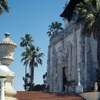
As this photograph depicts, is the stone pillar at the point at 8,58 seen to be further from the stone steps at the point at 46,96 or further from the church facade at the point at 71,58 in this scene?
the church facade at the point at 71,58

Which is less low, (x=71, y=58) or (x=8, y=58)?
(x=71, y=58)

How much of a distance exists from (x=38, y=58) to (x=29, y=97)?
28.4 m

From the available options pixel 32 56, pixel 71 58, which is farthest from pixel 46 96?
pixel 32 56

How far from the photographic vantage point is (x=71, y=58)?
34.9 metres

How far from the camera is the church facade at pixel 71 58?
30.8 metres

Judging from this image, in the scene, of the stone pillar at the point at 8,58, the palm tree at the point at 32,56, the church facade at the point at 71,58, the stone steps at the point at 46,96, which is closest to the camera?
the stone pillar at the point at 8,58

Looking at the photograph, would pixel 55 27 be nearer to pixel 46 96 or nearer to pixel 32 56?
pixel 32 56

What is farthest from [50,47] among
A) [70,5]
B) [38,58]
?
[70,5]

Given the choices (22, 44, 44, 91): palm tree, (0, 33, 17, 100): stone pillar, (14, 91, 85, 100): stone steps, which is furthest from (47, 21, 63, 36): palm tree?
(0, 33, 17, 100): stone pillar

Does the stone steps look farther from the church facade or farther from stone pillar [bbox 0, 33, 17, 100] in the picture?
stone pillar [bbox 0, 33, 17, 100]

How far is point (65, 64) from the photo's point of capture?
37531mm

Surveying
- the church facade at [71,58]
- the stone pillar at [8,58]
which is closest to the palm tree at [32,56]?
the church facade at [71,58]

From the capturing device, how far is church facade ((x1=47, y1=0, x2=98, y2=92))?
30.8 meters

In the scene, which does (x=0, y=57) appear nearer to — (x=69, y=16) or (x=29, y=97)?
(x=29, y=97)
